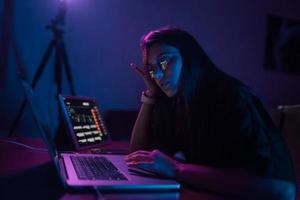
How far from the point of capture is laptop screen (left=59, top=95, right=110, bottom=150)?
163 centimetres

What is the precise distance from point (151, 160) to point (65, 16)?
2496mm

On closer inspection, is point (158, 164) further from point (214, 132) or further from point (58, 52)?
point (58, 52)

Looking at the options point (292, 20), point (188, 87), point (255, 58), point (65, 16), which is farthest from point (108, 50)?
point (188, 87)

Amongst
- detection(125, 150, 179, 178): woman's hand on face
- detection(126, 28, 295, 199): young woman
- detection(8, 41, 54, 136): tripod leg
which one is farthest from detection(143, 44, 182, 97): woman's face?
detection(8, 41, 54, 136): tripod leg

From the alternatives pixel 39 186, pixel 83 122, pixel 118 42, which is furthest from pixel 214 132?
pixel 118 42

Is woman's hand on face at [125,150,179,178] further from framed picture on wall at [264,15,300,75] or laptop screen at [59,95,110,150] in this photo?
framed picture on wall at [264,15,300,75]

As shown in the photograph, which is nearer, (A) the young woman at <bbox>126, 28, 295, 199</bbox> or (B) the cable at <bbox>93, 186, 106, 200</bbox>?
(B) the cable at <bbox>93, 186, 106, 200</bbox>

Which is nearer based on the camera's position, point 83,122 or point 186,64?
point 186,64

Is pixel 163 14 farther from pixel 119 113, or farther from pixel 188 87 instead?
pixel 188 87

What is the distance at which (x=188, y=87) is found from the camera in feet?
4.04

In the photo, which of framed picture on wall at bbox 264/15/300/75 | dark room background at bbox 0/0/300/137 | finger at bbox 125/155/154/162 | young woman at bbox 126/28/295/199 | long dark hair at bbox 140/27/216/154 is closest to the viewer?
young woman at bbox 126/28/295/199

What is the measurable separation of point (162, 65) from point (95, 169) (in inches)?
15.1

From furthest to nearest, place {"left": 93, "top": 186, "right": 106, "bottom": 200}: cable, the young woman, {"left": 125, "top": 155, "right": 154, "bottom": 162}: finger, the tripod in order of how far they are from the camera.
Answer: the tripod → {"left": 125, "top": 155, "right": 154, "bottom": 162}: finger → the young woman → {"left": 93, "top": 186, "right": 106, "bottom": 200}: cable

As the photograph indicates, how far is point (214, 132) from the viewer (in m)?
1.09
